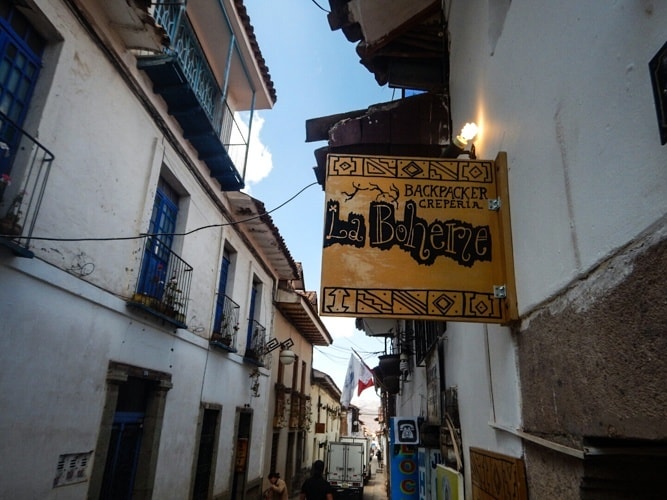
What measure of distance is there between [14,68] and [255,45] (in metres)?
5.79

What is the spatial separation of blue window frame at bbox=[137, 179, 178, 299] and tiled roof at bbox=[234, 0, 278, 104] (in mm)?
3624

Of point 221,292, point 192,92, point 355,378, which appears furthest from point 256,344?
point 192,92

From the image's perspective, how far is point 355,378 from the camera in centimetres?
1541

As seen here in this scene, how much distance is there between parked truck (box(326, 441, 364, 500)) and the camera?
17625 millimetres

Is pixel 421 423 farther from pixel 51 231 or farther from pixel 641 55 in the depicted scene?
pixel 641 55

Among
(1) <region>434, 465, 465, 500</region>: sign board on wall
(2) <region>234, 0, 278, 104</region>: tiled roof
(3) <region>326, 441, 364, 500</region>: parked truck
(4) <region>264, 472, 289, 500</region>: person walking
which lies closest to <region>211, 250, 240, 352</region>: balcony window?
(4) <region>264, 472, 289, 500</region>: person walking

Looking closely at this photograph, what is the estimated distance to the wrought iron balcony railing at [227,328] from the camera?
30.5ft

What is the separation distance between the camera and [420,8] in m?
5.28

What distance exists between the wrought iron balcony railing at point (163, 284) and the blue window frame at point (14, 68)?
2.59m

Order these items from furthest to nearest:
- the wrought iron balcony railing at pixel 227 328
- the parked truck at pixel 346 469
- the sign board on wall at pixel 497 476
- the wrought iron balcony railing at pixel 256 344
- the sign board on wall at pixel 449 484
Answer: the parked truck at pixel 346 469, the wrought iron balcony railing at pixel 256 344, the wrought iron balcony railing at pixel 227 328, the sign board on wall at pixel 449 484, the sign board on wall at pixel 497 476

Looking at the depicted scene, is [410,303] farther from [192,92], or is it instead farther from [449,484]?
[192,92]

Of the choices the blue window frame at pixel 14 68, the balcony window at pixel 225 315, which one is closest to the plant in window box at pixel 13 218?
the blue window frame at pixel 14 68

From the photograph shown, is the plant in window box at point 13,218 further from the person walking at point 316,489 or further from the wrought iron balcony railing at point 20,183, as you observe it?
the person walking at point 316,489

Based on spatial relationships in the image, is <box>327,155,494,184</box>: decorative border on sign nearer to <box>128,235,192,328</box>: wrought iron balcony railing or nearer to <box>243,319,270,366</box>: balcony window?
<box>128,235,192,328</box>: wrought iron balcony railing
